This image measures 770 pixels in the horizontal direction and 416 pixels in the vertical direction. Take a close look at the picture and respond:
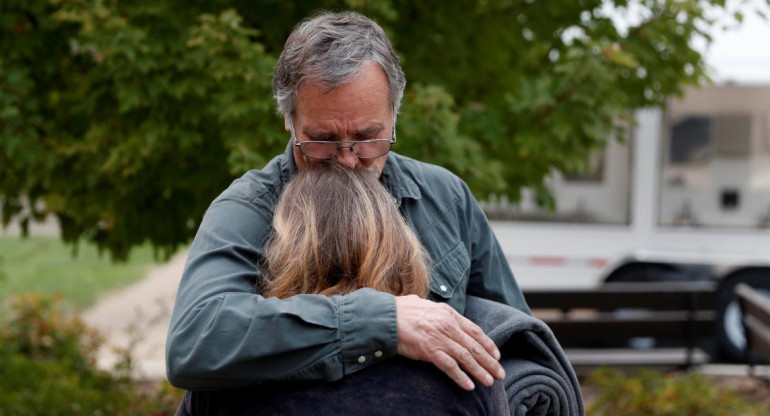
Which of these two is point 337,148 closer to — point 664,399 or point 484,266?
point 484,266

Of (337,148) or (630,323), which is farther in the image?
(630,323)

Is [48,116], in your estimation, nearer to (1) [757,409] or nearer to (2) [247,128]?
(2) [247,128]

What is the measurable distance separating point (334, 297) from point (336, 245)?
11cm

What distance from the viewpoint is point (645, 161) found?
9.11m

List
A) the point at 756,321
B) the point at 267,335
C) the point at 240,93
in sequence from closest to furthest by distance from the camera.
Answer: the point at 267,335
the point at 240,93
the point at 756,321

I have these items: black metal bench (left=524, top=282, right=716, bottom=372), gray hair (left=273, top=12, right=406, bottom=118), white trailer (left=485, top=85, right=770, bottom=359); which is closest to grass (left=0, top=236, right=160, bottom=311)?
white trailer (left=485, top=85, right=770, bottom=359)

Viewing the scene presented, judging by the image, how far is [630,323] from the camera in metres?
7.08

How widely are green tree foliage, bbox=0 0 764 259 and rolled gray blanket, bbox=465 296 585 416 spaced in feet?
5.47

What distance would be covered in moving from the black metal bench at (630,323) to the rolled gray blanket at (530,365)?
16.3ft

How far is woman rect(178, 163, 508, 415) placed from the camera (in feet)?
5.66

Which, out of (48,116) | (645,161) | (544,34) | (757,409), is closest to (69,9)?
(48,116)

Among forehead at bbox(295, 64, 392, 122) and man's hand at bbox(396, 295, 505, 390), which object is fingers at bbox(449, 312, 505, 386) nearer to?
man's hand at bbox(396, 295, 505, 390)

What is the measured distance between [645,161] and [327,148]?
7640mm

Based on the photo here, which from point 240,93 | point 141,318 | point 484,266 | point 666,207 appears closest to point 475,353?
point 484,266
